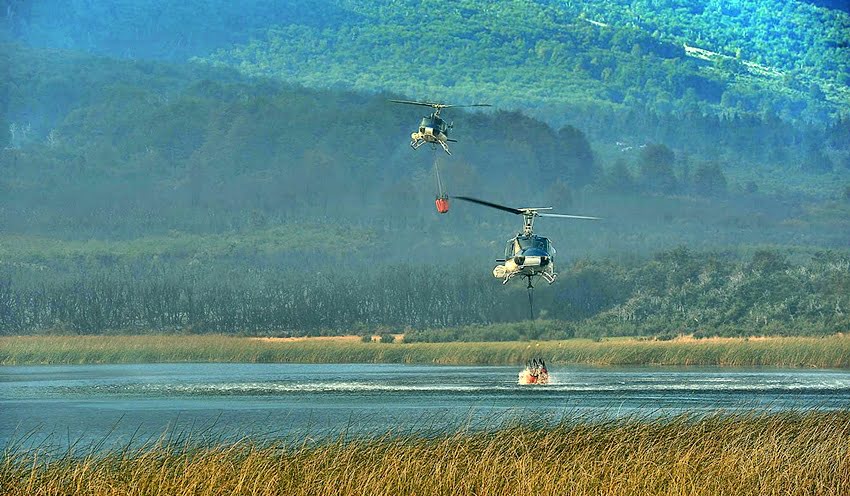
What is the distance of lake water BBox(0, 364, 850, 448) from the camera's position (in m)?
68.2

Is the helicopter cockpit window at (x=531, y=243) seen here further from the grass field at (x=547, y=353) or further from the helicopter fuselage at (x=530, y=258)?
the grass field at (x=547, y=353)

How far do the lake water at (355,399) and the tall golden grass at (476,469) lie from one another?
305 inches

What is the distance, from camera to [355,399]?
3868 inches

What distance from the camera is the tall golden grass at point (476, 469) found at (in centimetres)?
3816

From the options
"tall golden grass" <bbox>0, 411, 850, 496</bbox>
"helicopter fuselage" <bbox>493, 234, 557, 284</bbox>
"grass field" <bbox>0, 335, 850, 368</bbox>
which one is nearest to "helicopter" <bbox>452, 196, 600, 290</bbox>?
"helicopter fuselage" <bbox>493, 234, 557, 284</bbox>

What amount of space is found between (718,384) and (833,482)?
70.1 meters

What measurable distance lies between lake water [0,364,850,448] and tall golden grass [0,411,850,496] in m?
7.74

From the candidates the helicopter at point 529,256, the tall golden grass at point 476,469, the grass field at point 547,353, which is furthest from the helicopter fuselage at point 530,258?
the grass field at point 547,353

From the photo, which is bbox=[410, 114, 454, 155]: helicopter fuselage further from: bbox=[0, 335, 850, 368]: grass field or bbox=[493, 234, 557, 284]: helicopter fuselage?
bbox=[0, 335, 850, 368]: grass field

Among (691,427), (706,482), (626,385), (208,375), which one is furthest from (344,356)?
(706,482)

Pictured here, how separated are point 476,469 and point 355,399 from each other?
58.1 metres

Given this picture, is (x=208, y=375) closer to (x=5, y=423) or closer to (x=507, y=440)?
(x=5, y=423)

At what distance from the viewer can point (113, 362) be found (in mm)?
197375

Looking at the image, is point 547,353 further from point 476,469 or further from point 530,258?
point 476,469
